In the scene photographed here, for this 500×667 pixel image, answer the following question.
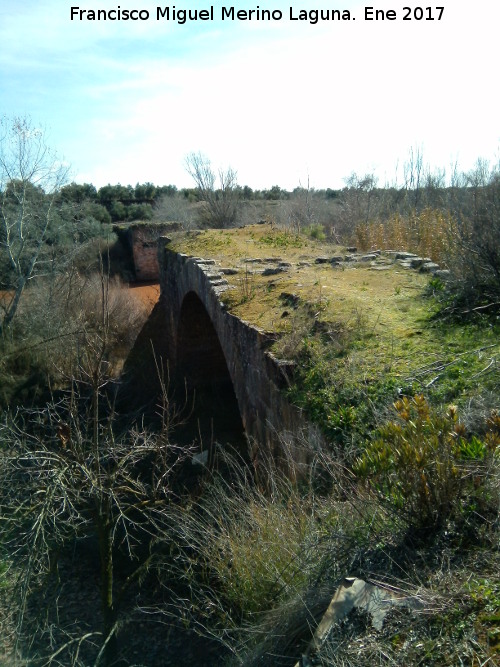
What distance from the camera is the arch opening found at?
13148 millimetres

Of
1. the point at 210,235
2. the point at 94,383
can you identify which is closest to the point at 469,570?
the point at 94,383

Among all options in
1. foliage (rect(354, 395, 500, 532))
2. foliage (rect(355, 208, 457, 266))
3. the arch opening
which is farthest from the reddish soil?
foliage (rect(354, 395, 500, 532))

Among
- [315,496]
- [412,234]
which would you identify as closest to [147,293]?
[412,234]

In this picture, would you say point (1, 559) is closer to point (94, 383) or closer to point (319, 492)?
point (94, 383)

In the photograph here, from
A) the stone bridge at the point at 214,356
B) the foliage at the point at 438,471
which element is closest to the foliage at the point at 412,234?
the stone bridge at the point at 214,356

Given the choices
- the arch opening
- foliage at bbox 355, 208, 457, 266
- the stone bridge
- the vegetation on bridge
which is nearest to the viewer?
the vegetation on bridge

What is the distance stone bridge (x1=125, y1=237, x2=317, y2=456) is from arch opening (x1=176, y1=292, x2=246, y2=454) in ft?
0.07

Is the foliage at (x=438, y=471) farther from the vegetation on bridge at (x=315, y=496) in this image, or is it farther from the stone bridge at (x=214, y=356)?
the stone bridge at (x=214, y=356)

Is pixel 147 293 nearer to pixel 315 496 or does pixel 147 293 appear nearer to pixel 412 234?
pixel 412 234

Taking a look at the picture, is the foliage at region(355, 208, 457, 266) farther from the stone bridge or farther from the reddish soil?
the reddish soil

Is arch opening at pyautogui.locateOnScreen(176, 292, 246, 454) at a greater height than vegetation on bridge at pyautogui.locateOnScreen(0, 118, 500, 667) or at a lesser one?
lesser

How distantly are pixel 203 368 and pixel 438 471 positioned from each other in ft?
41.8

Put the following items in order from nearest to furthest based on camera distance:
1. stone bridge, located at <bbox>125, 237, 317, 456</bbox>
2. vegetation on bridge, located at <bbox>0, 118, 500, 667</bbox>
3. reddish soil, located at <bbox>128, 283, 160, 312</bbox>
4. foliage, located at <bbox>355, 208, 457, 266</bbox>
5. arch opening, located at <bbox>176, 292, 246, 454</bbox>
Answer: vegetation on bridge, located at <bbox>0, 118, 500, 667</bbox>
stone bridge, located at <bbox>125, 237, 317, 456</bbox>
foliage, located at <bbox>355, 208, 457, 266</bbox>
arch opening, located at <bbox>176, 292, 246, 454</bbox>
reddish soil, located at <bbox>128, 283, 160, 312</bbox>

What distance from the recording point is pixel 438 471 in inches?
100.0
